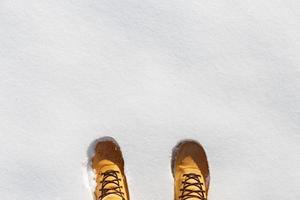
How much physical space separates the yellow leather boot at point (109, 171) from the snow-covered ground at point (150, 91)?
0.03 meters

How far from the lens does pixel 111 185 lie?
1.59 m

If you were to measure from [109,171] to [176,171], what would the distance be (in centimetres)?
24

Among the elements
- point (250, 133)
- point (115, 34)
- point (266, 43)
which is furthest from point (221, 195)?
point (115, 34)

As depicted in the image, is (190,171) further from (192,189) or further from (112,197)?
(112,197)

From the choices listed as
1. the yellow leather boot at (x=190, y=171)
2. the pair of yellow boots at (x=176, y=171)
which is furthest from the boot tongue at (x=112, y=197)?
the yellow leather boot at (x=190, y=171)

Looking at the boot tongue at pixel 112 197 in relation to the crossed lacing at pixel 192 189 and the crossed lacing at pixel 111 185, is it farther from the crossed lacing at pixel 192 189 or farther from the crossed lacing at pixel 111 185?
the crossed lacing at pixel 192 189

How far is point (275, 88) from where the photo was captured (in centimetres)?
161

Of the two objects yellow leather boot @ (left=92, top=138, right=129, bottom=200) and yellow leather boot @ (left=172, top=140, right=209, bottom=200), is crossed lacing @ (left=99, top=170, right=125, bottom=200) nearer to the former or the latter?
yellow leather boot @ (left=92, top=138, right=129, bottom=200)

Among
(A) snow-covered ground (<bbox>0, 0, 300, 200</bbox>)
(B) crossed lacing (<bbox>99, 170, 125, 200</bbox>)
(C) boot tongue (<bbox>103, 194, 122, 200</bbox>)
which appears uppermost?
(A) snow-covered ground (<bbox>0, 0, 300, 200</bbox>)

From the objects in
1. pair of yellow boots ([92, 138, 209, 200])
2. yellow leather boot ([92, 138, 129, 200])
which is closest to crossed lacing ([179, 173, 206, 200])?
pair of yellow boots ([92, 138, 209, 200])

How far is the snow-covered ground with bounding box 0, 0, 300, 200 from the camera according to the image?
1574 mm

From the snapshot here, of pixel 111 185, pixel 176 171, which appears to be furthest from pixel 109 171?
pixel 176 171

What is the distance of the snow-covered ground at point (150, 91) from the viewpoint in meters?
1.57

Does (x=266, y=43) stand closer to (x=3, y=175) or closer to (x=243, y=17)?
(x=243, y=17)
